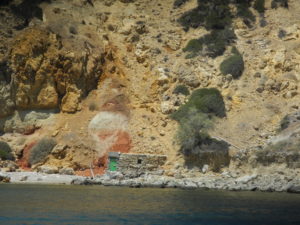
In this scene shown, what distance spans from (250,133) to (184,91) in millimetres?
8054

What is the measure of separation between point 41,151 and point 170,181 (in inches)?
474

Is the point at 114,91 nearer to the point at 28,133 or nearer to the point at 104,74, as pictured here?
the point at 104,74

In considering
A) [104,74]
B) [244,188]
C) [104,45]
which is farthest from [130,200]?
[104,45]

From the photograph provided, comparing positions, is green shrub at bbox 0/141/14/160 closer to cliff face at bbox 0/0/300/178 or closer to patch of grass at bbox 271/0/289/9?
cliff face at bbox 0/0/300/178

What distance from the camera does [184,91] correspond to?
4381 centimetres

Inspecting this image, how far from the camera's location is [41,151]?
40.0 meters

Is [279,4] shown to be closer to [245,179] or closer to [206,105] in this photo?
[206,105]

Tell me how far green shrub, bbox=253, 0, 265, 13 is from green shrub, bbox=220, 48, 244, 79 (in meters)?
8.31

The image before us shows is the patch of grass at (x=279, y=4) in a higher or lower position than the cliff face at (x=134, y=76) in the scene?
higher

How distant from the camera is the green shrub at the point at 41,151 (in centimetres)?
3975

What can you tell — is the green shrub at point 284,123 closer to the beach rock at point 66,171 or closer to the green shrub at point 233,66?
the green shrub at point 233,66

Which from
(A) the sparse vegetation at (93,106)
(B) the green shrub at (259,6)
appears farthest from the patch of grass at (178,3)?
(A) the sparse vegetation at (93,106)

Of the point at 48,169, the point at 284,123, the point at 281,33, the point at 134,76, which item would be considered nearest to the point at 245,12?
the point at 281,33

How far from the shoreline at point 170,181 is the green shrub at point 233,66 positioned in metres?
11.8
